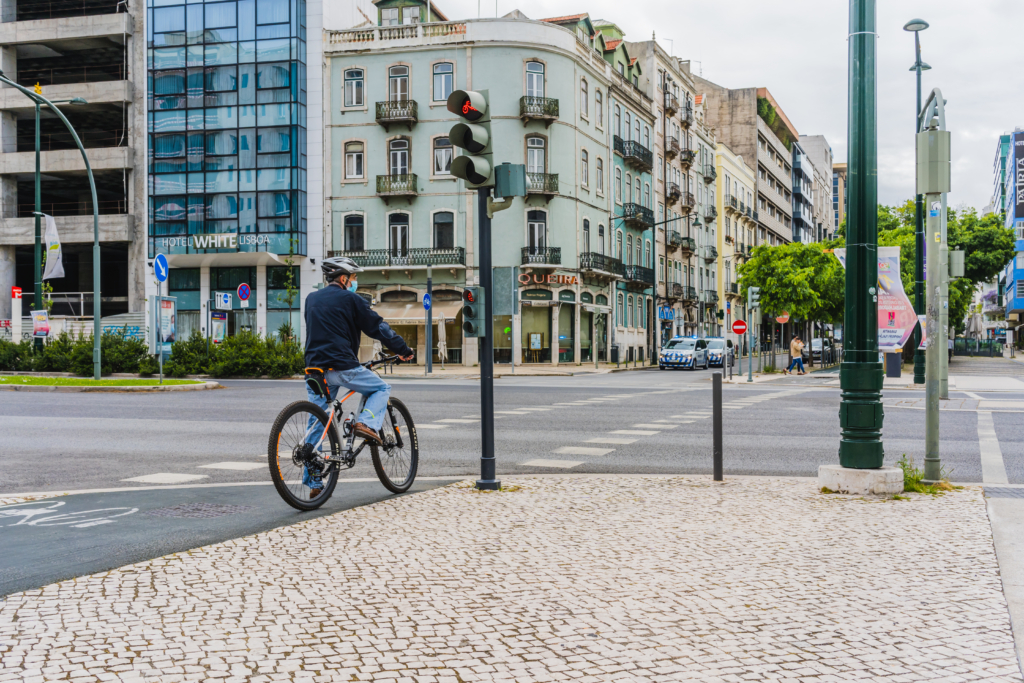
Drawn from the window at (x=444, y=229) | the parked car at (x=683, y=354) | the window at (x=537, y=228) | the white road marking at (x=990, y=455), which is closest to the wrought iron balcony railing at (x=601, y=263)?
the window at (x=537, y=228)

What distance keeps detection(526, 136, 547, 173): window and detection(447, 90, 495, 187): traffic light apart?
37.1 m

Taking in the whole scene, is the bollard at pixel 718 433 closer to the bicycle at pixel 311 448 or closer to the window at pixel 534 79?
the bicycle at pixel 311 448

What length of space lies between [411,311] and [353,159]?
8058 millimetres

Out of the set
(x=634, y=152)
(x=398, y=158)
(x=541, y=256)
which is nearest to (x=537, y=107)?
(x=541, y=256)

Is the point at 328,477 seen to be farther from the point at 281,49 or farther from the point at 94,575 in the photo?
the point at 281,49

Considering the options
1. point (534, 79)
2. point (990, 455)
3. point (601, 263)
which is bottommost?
point (990, 455)

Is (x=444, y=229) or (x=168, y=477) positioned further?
(x=444, y=229)

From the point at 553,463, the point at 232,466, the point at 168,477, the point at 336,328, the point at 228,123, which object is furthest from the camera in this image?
the point at 228,123

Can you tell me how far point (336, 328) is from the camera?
22.5ft

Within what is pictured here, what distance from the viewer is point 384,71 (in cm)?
4444

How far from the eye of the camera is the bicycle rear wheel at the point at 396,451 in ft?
24.2

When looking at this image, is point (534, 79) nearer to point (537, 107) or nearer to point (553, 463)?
point (537, 107)

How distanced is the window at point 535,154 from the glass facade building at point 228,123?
10.8 metres

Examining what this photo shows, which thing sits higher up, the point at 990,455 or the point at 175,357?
the point at 175,357
